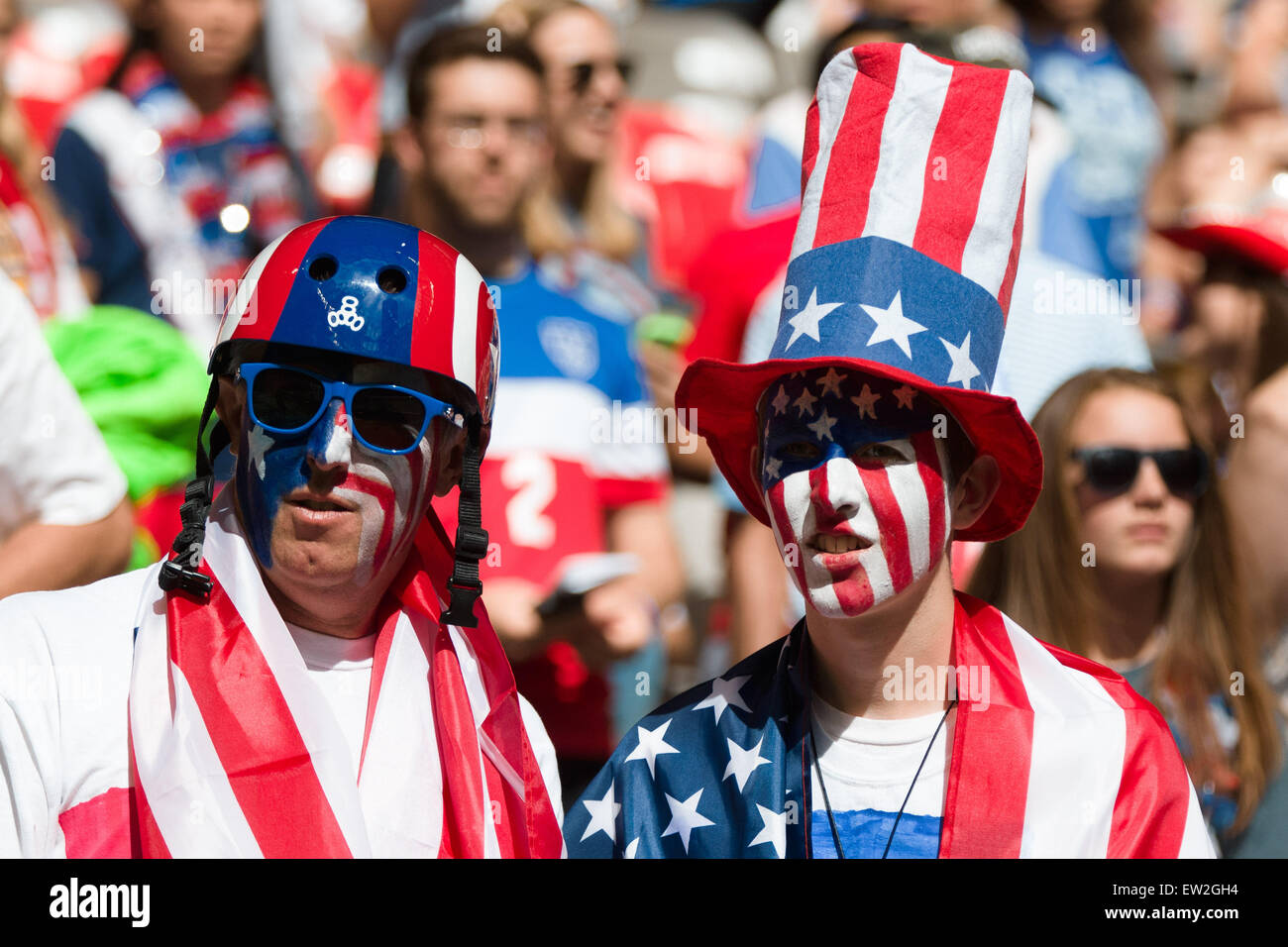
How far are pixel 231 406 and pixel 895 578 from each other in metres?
1.26

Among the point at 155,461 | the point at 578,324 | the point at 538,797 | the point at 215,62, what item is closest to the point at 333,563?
the point at 538,797

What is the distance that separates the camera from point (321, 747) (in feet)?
9.26

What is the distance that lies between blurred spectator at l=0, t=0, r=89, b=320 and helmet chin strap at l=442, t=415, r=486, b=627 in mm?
2374

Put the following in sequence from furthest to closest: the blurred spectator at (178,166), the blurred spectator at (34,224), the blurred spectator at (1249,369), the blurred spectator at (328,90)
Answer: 1. the blurred spectator at (328,90)
2. the blurred spectator at (178,166)
3. the blurred spectator at (34,224)
4. the blurred spectator at (1249,369)

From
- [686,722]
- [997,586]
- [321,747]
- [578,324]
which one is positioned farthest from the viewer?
[578,324]

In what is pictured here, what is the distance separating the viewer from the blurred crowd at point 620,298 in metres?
4.34

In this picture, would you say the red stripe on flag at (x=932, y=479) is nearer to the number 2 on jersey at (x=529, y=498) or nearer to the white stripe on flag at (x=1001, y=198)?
the white stripe on flag at (x=1001, y=198)

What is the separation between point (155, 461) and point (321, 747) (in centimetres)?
210

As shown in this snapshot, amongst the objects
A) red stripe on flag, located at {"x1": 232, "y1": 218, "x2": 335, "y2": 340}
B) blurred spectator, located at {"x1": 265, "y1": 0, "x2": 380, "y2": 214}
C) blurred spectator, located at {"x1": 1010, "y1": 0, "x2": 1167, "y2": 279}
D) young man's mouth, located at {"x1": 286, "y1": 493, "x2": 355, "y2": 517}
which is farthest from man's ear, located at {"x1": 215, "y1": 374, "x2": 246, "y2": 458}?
blurred spectator, located at {"x1": 1010, "y1": 0, "x2": 1167, "y2": 279}

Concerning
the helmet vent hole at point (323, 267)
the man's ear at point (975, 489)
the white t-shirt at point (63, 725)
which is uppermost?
the helmet vent hole at point (323, 267)

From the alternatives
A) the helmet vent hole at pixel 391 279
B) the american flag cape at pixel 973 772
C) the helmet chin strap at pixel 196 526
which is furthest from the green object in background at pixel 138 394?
the american flag cape at pixel 973 772

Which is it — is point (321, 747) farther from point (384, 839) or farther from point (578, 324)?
point (578, 324)

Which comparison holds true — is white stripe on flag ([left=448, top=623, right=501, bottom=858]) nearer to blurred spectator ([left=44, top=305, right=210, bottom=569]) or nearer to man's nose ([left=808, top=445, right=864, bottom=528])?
man's nose ([left=808, top=445, right=864, bottom=528])

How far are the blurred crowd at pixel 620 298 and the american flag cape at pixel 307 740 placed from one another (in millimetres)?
812
